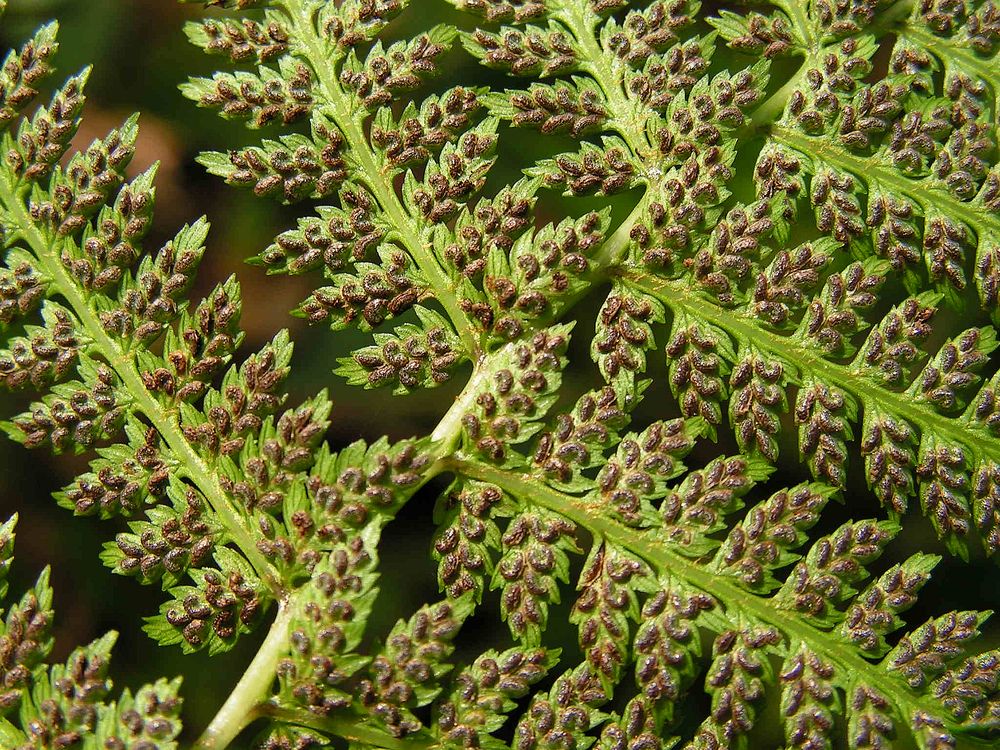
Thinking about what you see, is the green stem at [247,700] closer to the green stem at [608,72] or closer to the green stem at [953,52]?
the green stem at [608,72]

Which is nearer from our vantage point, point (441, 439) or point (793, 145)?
point (441, 439)

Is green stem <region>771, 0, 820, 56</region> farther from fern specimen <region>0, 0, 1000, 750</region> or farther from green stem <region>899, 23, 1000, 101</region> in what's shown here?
green stem <region>899, 23, 1000, 101</region>

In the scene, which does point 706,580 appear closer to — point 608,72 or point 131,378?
point 608,72

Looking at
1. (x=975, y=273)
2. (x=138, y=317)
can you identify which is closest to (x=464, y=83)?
(x=138, y=317)

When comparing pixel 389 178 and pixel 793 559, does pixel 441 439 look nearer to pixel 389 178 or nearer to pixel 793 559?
pixel 389 178

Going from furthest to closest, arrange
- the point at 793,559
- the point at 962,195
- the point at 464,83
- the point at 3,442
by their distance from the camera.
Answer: the point at 464,83, the point at 3,442, the point at 962,195, the point at 793,559

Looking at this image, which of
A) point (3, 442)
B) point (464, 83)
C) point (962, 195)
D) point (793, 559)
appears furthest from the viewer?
point (464, 83)
